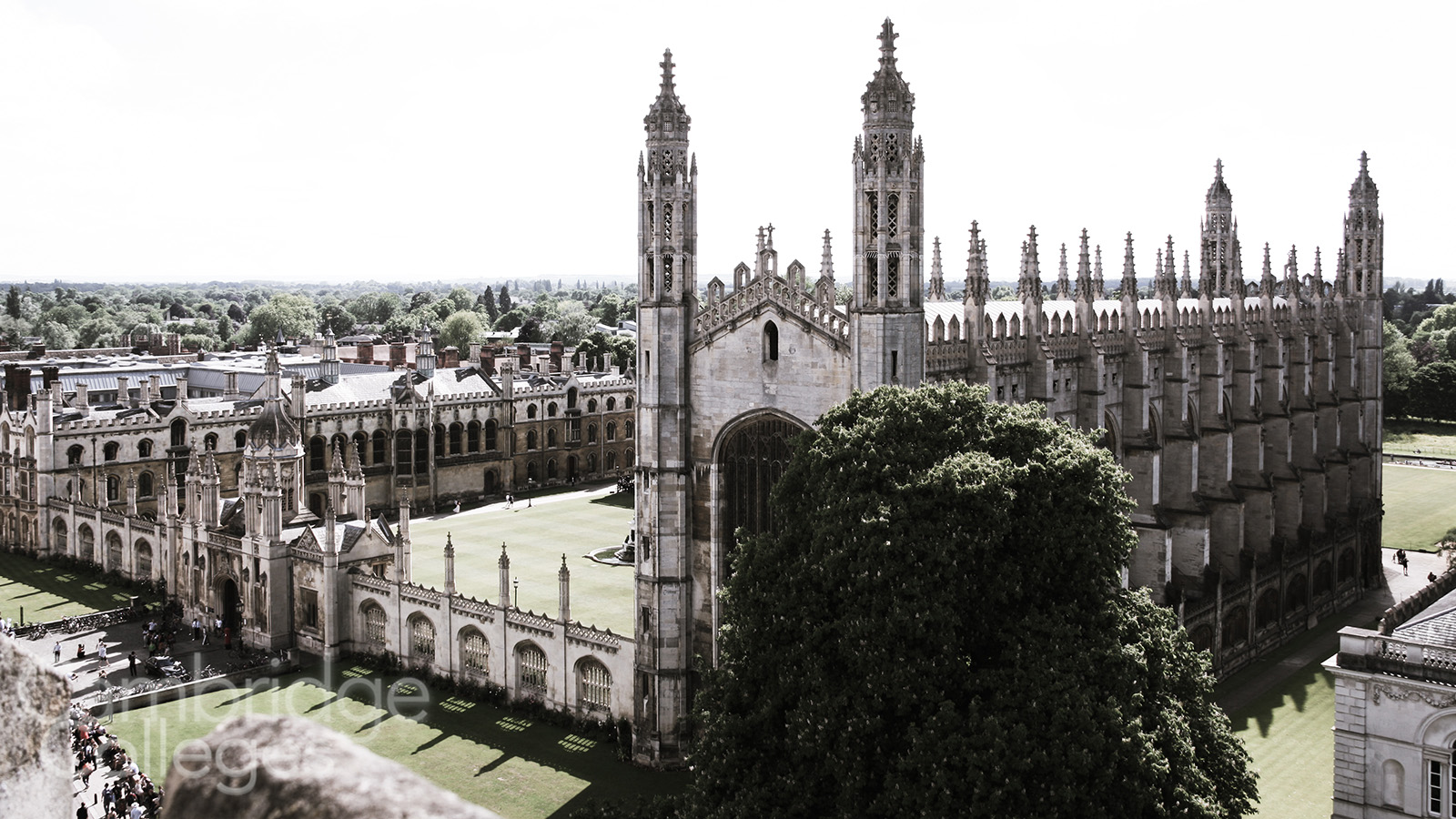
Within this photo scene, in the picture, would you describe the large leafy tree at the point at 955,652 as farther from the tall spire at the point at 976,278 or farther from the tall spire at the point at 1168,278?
the tall spire at the point at 1168,278

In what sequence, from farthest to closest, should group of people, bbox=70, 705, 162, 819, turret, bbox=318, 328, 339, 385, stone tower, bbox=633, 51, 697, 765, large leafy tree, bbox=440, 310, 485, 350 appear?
1. large leafy tree, bbox=440, 310, 485, 350
2. turret, bbox=318, 328, 339, 385
3. stone tower, bbox=633, 51, 697, 765
4. group of people, bbox=70, 705, 162, 819

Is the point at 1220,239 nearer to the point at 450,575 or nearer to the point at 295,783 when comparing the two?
the point at 450,575

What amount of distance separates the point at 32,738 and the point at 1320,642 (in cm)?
4522

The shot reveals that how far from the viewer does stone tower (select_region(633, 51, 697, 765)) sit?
30.8 metres

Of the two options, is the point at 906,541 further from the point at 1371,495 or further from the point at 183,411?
the point at 183,411

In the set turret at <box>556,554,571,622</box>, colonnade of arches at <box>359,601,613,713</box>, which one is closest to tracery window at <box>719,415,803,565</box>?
turret at <box>556,554,571,622</box>

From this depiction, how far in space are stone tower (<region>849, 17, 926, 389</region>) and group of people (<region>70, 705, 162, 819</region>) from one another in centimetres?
1821

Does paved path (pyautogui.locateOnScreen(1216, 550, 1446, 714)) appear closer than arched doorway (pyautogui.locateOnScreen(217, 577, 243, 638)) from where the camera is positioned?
Yes

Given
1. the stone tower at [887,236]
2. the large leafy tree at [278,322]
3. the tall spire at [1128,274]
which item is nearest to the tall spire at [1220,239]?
the tall spire at [1128,274]

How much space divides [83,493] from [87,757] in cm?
3054

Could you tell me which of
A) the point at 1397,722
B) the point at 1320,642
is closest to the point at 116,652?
the point at 1397,722

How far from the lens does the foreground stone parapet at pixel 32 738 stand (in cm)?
455

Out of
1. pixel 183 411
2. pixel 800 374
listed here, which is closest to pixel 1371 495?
pixel 800 374

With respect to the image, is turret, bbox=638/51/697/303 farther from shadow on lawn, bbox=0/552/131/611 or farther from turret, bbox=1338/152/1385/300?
turret, bbox=1338/152/1385/300
